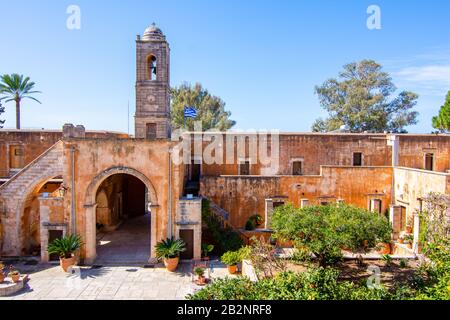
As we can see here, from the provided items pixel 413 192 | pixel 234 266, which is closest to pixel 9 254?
pixel 234 266

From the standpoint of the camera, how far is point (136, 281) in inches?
566

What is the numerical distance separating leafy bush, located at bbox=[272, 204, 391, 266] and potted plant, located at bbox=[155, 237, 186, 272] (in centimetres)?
499

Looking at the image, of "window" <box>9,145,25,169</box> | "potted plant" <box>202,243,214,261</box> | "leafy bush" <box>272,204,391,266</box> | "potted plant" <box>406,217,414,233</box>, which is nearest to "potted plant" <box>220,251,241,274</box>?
"potted plant" <box>202,243,214,261</box>

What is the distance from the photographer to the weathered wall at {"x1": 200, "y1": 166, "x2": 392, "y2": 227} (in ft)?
67.6

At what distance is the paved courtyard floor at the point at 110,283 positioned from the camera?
42.7 feet

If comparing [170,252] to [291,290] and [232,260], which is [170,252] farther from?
[291,290]

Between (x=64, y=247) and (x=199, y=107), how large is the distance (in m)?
26.8

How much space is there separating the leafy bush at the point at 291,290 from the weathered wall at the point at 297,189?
1198 centimetres

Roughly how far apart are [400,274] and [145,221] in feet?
55.6

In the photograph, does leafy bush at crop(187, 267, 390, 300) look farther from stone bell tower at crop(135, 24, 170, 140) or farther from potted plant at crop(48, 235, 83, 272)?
stone bell tower at crop(135, 24, 170, 140)

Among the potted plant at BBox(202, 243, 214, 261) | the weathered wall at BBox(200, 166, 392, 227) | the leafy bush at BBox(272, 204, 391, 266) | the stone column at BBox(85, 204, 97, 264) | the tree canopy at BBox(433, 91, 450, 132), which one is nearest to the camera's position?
the leafy bush at BBox(272, 204, 391, 266)

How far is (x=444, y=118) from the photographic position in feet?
105

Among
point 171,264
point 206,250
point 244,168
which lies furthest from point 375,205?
point 171,264

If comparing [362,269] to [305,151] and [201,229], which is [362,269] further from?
[305,151]
